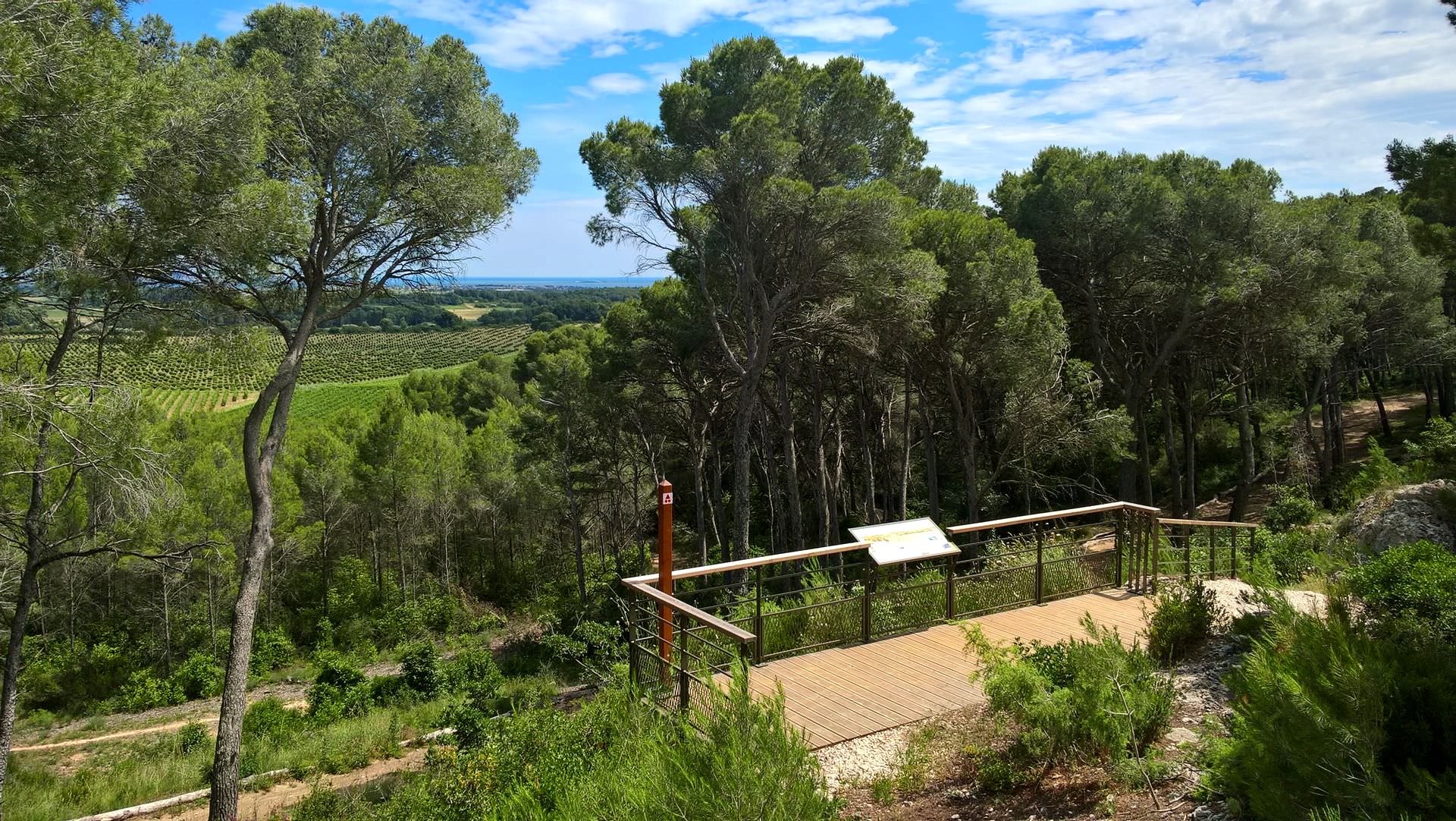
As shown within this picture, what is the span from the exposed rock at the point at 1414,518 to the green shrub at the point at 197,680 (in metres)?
27.8

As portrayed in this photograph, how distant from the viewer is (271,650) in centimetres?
2738

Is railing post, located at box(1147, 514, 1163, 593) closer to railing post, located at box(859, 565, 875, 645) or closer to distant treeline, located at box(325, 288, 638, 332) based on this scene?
railing post, located at box(859, 565, 875, 645)

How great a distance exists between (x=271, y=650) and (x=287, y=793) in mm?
17839

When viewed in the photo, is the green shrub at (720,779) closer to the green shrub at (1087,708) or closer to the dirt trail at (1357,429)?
the green shrub at (1087,708)

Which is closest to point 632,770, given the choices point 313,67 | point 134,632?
point 313,67

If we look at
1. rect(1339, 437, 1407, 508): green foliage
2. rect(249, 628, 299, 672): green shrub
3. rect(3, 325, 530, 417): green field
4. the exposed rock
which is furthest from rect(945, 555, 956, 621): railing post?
rect(249, 628, 299, 672): green shrub

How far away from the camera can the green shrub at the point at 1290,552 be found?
362 inches

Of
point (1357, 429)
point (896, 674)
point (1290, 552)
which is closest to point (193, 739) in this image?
point (896, 674)

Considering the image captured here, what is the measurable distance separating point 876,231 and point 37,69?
11.6m

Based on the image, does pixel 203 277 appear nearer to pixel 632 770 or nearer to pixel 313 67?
pixel 313 67

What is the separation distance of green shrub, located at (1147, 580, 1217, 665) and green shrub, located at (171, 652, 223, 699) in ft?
86.1

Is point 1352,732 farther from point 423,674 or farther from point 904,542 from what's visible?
point 423,674

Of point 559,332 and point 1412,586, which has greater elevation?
point 559,332

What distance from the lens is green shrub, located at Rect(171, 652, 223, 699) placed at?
958 inches
